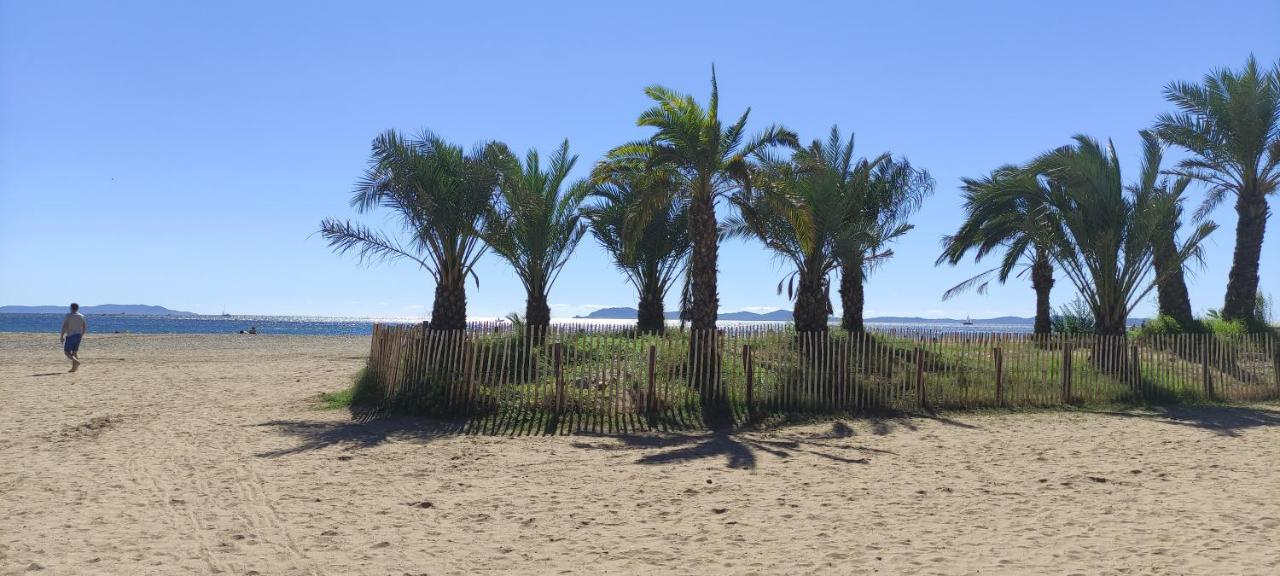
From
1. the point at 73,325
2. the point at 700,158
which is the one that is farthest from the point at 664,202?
the point at 73,325

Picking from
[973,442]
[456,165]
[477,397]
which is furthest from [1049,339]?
[456,165]

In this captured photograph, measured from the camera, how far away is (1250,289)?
21.2 metres

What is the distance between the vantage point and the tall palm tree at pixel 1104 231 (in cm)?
1678

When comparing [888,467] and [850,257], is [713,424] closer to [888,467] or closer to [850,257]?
[888,467]

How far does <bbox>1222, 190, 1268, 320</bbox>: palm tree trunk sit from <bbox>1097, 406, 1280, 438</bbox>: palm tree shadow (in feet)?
31.2

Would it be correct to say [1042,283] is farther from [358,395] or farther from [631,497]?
[631,497]

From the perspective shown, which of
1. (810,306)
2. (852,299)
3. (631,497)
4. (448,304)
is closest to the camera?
(631,497)

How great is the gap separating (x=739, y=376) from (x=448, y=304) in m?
6.72

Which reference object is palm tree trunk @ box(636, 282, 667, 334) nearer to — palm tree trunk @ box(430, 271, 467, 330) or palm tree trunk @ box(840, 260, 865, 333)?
palm tree trunk @ box(840, 260, 865, 333)

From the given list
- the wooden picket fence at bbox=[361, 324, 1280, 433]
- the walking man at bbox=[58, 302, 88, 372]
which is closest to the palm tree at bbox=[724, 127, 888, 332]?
the wooden picket fence at bbox=[361, 324, 1280, 433]

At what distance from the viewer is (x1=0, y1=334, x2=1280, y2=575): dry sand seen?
5414mm

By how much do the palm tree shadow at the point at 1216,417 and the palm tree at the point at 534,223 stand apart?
10.5 m

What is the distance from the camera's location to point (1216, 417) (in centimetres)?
1243

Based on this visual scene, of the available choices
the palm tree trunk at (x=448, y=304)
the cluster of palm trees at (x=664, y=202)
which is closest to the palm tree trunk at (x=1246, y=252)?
the cluster of palm trees at (x=664, y=202)
